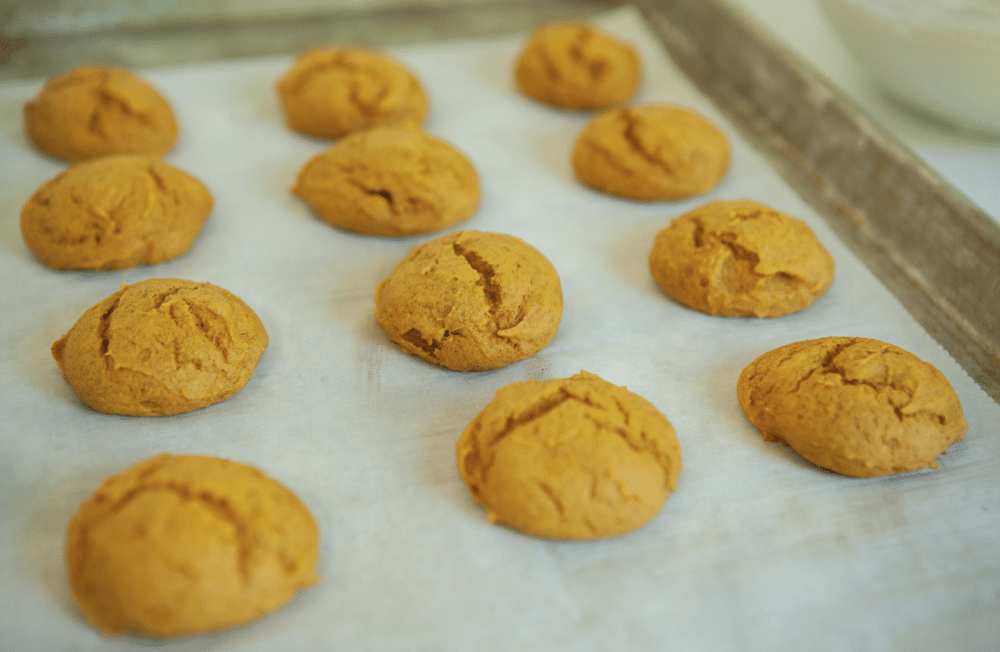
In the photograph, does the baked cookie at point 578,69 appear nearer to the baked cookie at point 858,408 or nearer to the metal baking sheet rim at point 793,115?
the metal baking sheet rim at point 793,115

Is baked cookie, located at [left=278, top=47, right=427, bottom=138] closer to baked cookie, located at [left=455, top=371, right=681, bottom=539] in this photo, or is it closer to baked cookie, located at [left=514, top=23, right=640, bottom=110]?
baked cookie, located at [left=514, top=23, right=640, bottom=110]

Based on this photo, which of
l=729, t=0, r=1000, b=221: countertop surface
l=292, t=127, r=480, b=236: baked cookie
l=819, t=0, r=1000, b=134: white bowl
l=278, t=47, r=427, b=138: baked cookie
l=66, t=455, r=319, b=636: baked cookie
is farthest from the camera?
l=278, t=47, r=427, b=138: baked cookie

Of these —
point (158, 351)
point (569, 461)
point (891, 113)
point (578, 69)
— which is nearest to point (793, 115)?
point (891, 113)

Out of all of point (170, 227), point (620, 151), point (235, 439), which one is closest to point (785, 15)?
point (620, 151)

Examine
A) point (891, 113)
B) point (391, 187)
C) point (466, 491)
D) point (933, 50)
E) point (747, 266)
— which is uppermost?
point (933, 50)

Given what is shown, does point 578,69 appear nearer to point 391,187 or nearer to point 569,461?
point 391,187

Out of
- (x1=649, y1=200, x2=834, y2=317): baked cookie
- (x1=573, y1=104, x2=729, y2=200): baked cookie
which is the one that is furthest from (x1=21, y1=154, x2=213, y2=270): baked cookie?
(x1=649, y1=200, x2=834, y2=317): baked cookie
